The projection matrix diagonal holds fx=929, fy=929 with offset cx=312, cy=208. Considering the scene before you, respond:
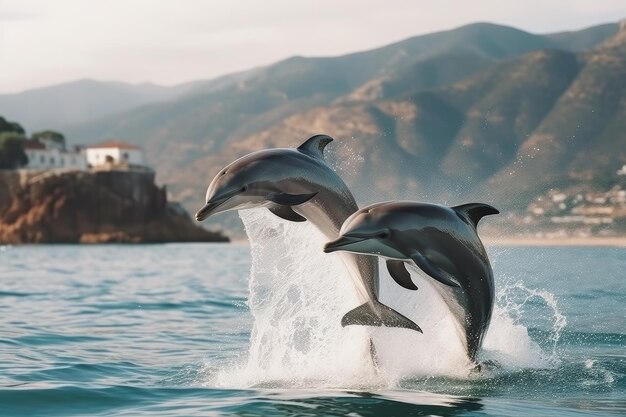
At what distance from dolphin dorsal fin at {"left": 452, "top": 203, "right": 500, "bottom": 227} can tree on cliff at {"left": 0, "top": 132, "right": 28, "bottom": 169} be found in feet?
340

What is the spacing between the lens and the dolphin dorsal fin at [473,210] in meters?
9.46

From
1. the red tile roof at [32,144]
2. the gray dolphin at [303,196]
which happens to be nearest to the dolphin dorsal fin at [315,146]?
the gray dolphin at [303,196]

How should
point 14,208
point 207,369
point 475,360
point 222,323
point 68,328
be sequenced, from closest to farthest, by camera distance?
point 475,360 → point 207,369 → point 68,328 → point 222,323 → point 14,208

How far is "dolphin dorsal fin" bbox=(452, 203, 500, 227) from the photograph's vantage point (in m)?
9.46

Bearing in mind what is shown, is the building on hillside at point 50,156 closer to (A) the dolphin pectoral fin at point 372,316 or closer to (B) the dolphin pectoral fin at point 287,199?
(A) the dolphin pectoral fin at point 372,316

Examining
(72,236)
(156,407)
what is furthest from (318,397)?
(72,236)

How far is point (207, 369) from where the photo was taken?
11.9 metres

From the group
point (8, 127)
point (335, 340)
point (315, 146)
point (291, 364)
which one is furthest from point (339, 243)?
point (8, 127)

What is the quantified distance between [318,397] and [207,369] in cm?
288

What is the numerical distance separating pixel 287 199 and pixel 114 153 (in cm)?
11644

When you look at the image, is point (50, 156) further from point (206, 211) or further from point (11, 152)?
point (206, 211)

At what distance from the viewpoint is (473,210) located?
31.2 feet

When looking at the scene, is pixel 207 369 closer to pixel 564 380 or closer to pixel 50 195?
pixel 564 380

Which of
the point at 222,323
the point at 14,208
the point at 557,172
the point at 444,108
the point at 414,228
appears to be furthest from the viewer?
the point at 444,108
